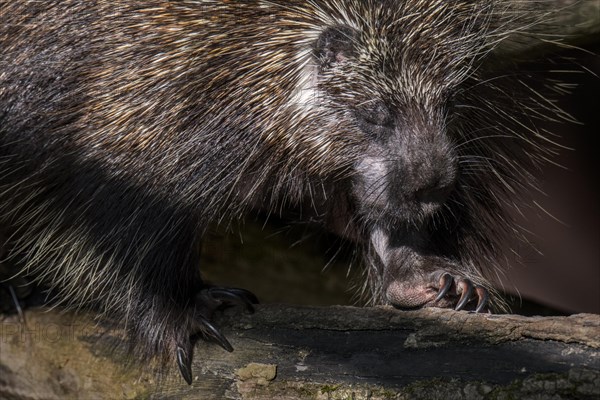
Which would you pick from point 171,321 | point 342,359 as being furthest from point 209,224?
point 342,359

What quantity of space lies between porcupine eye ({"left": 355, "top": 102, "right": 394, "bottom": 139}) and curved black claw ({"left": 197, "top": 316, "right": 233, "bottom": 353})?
0.83m

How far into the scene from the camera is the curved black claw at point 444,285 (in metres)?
3.43

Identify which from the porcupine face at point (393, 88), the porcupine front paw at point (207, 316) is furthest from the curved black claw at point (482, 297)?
the porcupine front paw at point (207, 316)

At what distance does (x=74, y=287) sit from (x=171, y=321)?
0.60m

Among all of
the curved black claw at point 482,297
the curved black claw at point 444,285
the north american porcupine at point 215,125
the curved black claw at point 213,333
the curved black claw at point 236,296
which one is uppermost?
the north american porcupine at point 215,125

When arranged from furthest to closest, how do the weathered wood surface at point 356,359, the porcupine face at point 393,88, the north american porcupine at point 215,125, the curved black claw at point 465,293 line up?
1. the curved black claw at point 465,293
2. the north american porcupine at point 215,125
3. the porcupine face at point 393,88
4. the weathered wood surface at point 356,359

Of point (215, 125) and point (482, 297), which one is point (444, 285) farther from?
point (215, 125)

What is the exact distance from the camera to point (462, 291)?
3490 millimetres

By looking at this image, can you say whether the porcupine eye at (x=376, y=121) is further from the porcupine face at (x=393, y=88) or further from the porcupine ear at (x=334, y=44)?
the porcupine ear at (x=334, y=44)

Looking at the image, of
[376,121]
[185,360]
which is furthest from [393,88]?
[185,360]

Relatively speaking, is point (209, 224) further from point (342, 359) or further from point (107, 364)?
point (342, 359)

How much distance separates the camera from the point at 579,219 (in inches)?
225

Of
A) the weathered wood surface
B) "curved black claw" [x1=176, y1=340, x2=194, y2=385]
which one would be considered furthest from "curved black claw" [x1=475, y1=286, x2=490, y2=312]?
"curved black claw" [x1=176, y1=340, x2=194, y2=385]

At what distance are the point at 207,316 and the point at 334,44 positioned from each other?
3.38 feet
